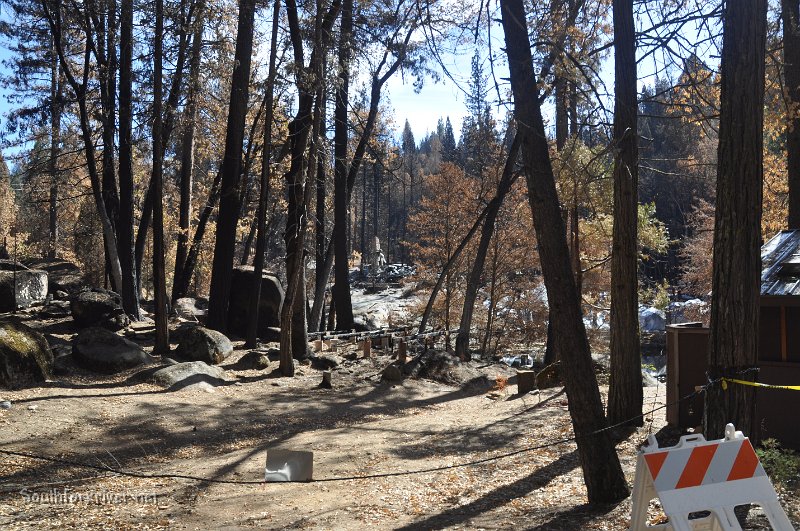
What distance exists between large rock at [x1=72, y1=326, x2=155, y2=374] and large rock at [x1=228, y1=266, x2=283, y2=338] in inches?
202

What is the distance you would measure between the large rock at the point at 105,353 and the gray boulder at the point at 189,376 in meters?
0.88

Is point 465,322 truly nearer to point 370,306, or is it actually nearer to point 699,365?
point 699,365

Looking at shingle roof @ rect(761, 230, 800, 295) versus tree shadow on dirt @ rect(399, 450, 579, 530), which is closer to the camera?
tree shadow on dirt @ rect(399, 450, 579, 530)

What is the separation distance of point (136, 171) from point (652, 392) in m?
22.2

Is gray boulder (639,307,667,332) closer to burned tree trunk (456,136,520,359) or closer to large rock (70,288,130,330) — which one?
burned tree trunk (456,136,520,359)

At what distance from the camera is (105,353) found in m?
13.1

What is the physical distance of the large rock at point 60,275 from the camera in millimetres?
22984

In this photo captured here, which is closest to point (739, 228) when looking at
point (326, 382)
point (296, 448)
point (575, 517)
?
point (575, 517)

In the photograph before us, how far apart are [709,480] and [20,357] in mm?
11084

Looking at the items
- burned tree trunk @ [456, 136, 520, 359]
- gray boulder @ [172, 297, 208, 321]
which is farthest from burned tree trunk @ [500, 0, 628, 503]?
gray boulder @ [172, 297, 208, 321]

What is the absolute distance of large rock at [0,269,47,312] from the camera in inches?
705

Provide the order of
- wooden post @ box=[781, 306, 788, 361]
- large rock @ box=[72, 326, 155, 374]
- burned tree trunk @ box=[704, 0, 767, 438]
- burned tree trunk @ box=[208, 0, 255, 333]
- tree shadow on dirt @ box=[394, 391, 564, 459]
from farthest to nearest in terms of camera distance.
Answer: burned tree trunk @ box=[208, 0, 255, 333] → large rock @ box=[72, 326, 155, 374] → tree shadow on dirt @ box=[394, 391, 564, 459] → wooden post @ box=[781, 306, 788, 361] → burned tree trunk @ box=[704, 0, 767, 438]

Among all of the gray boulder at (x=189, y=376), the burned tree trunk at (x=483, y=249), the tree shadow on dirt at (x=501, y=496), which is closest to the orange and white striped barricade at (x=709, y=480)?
the tree shadow on dirt at (x=501, y=496)

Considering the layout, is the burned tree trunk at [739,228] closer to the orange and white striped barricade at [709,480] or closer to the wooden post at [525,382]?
the orange and white striped barricade at [709,480]
